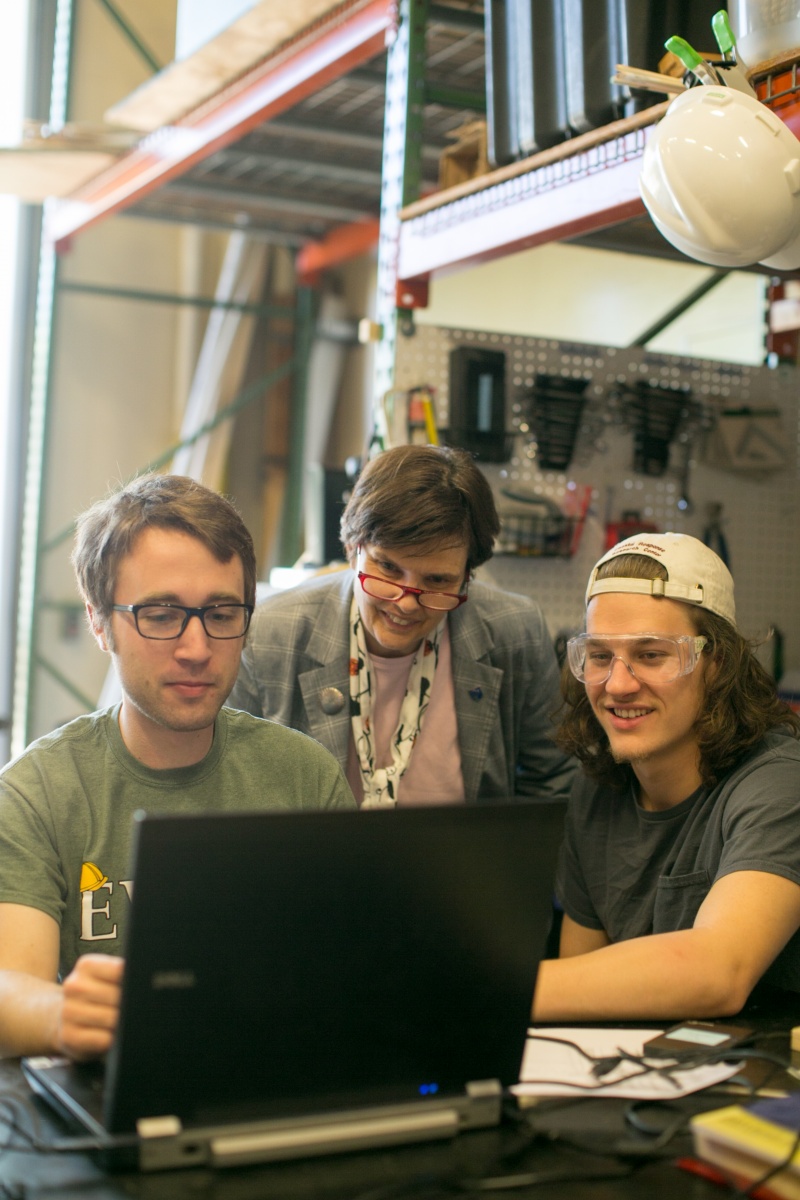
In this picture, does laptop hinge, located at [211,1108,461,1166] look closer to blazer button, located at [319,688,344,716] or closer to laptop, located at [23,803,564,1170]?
laptop, located at [23,803,564,1170]

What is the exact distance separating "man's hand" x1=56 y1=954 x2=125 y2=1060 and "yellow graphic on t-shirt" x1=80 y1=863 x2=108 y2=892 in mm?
458

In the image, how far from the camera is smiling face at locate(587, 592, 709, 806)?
1.91 meters

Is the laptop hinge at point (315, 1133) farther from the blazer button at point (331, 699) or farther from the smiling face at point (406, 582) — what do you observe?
the blazer button at point (331, 699)

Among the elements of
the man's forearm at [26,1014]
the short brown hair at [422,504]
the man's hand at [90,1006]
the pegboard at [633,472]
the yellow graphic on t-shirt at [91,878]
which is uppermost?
the pegboard at [633,472]

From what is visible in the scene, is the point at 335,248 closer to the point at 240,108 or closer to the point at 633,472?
the point at 240,108

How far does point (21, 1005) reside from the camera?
1368 millimetres

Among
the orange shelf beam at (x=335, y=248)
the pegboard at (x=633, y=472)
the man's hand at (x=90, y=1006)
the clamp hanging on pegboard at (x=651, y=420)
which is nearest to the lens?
the man's hand at (x=90, y=1006)

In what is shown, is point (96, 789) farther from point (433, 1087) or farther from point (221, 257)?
point (221, 257)

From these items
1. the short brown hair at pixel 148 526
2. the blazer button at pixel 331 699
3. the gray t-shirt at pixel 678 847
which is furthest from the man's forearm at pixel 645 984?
the blazer button at pixel 331 699

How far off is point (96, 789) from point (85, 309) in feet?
→ 18.3

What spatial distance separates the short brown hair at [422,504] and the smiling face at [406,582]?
0.07 feet

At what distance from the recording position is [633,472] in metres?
3.17

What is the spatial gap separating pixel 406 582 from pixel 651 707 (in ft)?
1.61

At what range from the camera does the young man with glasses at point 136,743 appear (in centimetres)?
162
